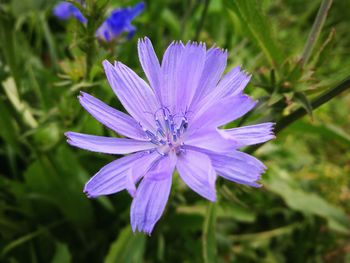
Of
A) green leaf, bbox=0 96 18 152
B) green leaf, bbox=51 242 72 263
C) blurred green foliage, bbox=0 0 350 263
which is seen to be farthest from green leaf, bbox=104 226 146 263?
green leaf, bbox=0 96 18 152

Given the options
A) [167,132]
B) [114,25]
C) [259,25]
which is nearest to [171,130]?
[167,132]

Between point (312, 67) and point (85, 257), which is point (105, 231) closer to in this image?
point (85, 257)

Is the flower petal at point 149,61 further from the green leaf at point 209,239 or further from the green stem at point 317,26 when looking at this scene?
the green leaf at point 209,239

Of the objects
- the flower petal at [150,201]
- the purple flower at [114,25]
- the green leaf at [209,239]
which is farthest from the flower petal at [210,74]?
the purple flower at [114,25]

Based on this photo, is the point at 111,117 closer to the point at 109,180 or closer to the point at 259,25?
the point at 109,180

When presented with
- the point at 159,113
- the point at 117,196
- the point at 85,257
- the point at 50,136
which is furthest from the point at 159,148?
the point at 85,257

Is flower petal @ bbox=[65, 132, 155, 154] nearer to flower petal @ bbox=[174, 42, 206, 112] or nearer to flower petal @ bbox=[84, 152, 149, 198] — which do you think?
flower petal @ bbox=[84, 152, 149, 198]
